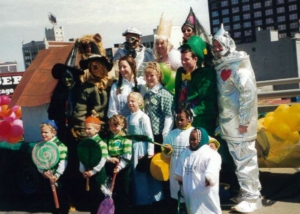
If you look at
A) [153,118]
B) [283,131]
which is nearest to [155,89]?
[153,118]

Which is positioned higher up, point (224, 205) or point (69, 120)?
point (69, 120)

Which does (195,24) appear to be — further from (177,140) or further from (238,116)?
(177,140)

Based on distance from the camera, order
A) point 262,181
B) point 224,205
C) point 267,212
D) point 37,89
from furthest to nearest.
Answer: point 37,89
point 262,181
point 224,205
point 267,212

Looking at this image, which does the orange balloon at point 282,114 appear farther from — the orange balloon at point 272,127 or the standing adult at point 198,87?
the standing adult at point 198,87

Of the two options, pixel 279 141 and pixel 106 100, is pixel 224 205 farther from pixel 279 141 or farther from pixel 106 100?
pixel 106 100

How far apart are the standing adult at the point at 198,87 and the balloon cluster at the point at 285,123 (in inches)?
32.5

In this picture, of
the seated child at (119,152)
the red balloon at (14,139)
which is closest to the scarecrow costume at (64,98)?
the seated child at (119,152)

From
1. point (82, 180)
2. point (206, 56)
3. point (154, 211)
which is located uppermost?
point (206, 56)

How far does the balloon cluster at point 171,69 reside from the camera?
555 centimetres

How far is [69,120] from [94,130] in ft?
2.28

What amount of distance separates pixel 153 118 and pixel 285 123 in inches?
61.6

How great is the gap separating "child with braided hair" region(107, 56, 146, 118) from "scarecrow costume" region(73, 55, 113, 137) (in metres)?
0.12

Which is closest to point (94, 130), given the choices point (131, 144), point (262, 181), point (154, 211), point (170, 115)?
point (131, 144)

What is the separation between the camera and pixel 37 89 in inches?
261
